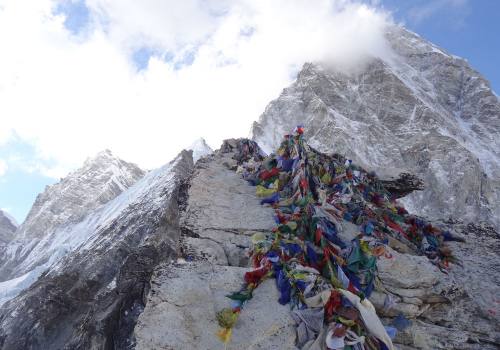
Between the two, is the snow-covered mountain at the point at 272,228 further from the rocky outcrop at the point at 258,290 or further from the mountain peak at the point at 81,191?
the mountain peak at the point at 81,191

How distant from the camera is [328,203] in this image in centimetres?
1010

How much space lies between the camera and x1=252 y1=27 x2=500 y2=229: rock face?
75.8 m

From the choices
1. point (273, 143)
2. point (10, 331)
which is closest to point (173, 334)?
point (10, 331)

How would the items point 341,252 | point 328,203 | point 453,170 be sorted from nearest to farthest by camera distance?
point 341,252 → point 328,203 → point 453,170

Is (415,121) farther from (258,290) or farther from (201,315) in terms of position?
(201,315)

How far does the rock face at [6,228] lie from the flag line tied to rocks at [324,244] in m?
178

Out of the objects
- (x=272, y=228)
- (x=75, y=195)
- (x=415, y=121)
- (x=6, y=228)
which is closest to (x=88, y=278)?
(x=272, y=228)

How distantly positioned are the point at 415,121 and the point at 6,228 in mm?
167305

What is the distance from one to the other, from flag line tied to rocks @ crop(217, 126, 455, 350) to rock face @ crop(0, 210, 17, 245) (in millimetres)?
178277

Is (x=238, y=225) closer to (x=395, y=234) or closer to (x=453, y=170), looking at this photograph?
(x=395, y=234)

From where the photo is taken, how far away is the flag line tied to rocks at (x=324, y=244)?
615 centimetres

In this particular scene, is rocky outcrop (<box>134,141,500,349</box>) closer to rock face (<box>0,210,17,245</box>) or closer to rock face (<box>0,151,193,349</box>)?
rock face (<box>0,151,193,349</box>)

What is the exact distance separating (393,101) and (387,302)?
322 ft

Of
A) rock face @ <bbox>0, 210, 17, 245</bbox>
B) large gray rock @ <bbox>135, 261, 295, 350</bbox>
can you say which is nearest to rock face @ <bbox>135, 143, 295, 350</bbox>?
large gray rock @ <bbox>135, 261, 295, 350</bbox>
